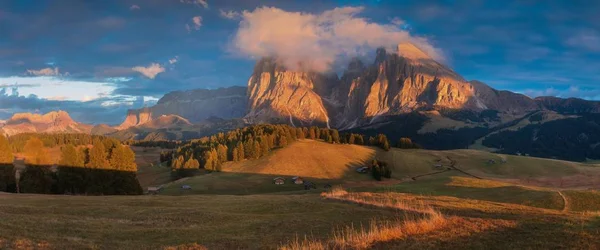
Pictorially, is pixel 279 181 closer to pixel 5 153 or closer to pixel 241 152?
pixel 241 152

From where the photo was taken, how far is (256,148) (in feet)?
541

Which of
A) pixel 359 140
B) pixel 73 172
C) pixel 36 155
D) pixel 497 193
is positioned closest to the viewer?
pixel 497 193

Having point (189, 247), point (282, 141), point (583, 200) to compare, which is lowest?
point (583, 200)

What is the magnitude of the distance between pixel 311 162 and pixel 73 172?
85.6 metres

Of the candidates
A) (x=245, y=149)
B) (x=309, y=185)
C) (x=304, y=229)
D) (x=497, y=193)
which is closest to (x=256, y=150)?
(x=245, y=149)

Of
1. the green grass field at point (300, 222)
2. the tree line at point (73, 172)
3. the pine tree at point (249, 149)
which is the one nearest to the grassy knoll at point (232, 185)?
the tree line at point (73, 172)

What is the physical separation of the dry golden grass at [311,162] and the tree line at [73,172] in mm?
56417

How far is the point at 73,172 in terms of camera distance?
85.2 m

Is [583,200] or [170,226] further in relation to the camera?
[583,200]

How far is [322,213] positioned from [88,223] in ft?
54.0

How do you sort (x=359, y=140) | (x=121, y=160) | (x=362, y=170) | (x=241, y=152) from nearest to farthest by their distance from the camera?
(x=121, y=160)
(x=362, y=170)
(x=241, y=152)
(x=359, y=140)

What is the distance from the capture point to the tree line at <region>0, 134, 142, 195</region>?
80438 mm

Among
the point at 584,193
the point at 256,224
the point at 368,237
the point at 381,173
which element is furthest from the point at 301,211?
the point at 381,173

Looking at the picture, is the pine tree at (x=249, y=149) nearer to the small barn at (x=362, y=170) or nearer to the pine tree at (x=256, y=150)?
the pine tree at (x=256, y=150)
